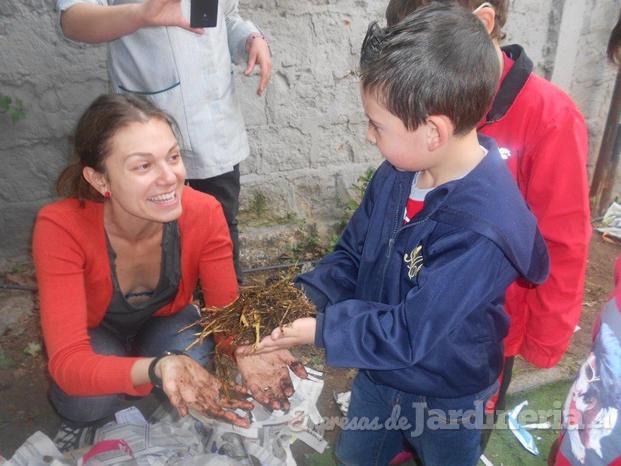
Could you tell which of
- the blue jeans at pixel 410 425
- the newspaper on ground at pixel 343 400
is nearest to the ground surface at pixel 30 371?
the newspaper on ground at pixel 343 400

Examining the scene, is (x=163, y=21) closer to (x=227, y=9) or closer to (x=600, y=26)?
(x=227, y=9)

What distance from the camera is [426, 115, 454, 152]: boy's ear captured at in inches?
55.6

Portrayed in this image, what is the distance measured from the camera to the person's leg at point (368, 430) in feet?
6.26

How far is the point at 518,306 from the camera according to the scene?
196 centimetres

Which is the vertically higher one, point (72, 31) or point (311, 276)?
point (72, 31)

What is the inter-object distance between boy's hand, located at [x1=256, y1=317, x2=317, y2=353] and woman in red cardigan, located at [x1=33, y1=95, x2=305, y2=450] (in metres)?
0.27

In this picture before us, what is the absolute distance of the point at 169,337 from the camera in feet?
7.73

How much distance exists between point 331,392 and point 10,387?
166 cm

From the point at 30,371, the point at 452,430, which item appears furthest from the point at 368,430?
the point at 30,371

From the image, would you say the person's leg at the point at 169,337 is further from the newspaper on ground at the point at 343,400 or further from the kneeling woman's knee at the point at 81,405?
the newspaper on ground at the point at 343,400

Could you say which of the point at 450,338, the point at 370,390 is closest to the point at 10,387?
the point at 370,390

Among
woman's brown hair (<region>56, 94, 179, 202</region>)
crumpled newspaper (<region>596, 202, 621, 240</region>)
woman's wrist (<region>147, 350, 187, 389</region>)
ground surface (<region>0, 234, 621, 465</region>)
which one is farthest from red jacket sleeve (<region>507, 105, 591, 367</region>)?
crumpled newspaper (<region>596, 202, 621, 240</region>)

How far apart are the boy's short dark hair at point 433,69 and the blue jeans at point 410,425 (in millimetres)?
859

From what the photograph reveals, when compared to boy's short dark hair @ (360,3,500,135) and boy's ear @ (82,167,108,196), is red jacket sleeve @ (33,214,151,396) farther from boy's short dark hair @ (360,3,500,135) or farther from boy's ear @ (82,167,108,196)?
boy's short dark hair @ (360,3,500,135)
